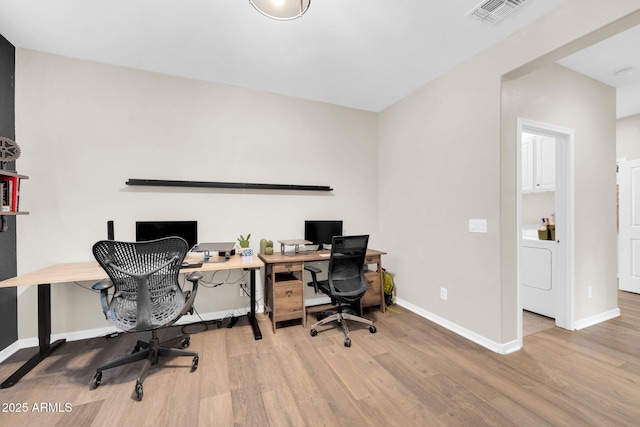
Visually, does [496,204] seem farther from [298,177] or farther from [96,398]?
[96,398]

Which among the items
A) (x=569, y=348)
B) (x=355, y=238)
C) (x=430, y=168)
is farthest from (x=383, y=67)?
(x=569, y=348)

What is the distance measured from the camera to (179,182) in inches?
111

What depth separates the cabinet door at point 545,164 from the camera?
128 inches

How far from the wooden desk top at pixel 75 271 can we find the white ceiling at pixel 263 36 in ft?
6.75

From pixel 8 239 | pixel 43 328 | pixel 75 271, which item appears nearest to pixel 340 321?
pixel 75 271

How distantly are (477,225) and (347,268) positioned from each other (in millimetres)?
1361

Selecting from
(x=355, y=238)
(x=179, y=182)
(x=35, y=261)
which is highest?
(x=179, y=182)

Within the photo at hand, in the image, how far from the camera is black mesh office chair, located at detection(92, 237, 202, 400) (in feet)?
5.79

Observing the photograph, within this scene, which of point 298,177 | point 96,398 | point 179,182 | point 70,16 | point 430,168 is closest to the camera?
point 96,398

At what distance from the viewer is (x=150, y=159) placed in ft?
9.16

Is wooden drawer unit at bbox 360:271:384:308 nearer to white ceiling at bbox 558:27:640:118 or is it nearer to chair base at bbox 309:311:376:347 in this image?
chair base at bbox 309:311:376:347

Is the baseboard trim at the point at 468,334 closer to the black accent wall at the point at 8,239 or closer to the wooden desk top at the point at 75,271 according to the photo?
the wooden desk top at the point at 75,271

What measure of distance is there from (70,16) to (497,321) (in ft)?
14.5

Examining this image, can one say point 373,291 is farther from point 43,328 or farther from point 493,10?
point 43,328
